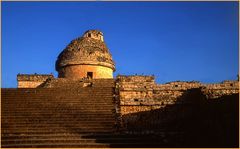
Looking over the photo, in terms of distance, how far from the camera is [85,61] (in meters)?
22.1

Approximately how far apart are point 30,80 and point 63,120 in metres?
10.6

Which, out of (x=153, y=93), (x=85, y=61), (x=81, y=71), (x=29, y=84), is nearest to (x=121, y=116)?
(x=153, y=93)

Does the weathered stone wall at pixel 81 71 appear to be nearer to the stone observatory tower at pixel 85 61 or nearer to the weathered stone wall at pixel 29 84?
the stone observatory tower at pixel 85 61

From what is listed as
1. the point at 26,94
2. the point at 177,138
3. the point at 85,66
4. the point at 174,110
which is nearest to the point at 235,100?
the point at 177,138

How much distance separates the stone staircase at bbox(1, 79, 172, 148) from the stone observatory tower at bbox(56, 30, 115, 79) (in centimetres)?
646

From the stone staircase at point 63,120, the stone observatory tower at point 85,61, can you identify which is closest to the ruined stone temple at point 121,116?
the stone staircase at point 63,120

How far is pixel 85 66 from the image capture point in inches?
873

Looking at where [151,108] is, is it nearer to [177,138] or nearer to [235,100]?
[177,138]

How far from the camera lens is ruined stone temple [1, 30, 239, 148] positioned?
980 centimetres

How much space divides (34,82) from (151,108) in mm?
10530

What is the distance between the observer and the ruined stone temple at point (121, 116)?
9805mm

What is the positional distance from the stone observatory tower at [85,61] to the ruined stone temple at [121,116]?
341cm

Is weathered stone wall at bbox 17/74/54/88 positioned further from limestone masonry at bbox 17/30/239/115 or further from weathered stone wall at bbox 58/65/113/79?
weathered stone wall at bbox 58/65/113/79

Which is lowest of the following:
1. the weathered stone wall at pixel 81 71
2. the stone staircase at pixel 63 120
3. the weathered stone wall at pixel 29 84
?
the stone staircase at pixel 63 120
